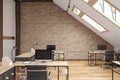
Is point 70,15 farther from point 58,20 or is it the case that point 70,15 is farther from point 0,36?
point 0,36

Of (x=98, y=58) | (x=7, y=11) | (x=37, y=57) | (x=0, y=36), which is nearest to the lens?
(x=37, y=57)

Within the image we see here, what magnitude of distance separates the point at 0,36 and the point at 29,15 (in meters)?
4.22

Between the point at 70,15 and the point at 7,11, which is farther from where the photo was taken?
the point at 70,15

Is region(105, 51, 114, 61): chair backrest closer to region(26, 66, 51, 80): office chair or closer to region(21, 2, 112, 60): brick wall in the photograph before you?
region(21, 2, 112, 60): brick wall

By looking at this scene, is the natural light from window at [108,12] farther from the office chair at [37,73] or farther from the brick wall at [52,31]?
the brick wall at [52,31]

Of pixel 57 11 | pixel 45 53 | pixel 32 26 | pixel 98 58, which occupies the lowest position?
pixel 98 58

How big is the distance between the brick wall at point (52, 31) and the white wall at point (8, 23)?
1.12m

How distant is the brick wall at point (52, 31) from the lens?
48.6 feet

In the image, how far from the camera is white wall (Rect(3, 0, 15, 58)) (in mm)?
11992

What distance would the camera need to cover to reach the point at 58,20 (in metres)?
14.9

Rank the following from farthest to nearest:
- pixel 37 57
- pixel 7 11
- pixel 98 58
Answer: pixel 98 58 < pixel 7 11 < pixel 37 57

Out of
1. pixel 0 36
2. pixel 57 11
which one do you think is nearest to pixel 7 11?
pixel 0 36

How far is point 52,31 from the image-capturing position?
1488cm

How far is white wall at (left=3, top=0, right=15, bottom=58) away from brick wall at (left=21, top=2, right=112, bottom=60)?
112 cm
